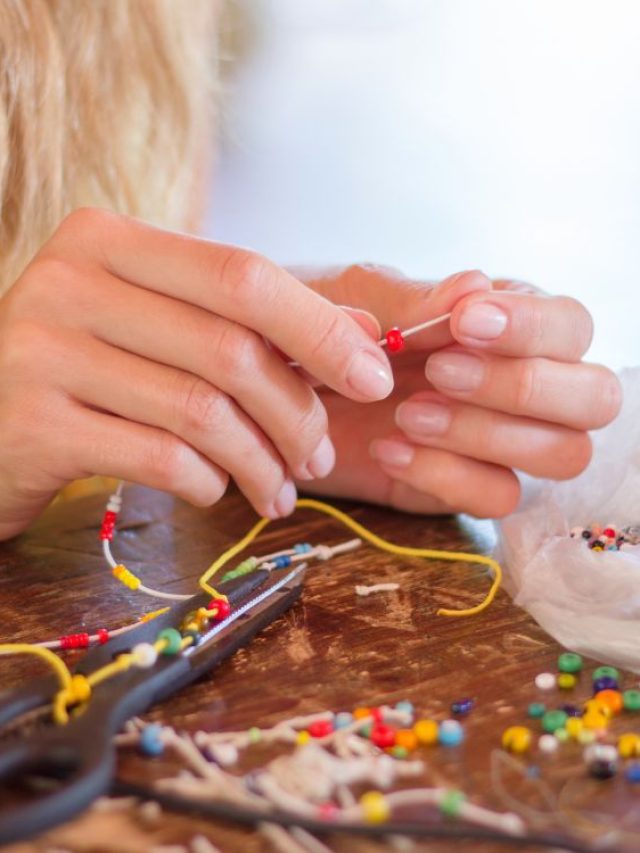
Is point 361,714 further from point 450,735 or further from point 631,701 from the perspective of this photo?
point 631,701

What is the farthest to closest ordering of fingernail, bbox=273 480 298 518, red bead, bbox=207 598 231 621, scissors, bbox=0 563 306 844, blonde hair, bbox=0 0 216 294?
blonde hair, bbox=0 0 216 294 → fingernail, bbox=273 480 298 518 → red bead, bbox=207 598 231 621 → scissors, bbox=0 563 306 844

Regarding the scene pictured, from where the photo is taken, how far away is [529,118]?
2984 mm

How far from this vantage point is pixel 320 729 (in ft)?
1.87

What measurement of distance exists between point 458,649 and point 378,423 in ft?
1.36

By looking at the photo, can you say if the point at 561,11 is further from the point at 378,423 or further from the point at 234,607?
the point at 234,607

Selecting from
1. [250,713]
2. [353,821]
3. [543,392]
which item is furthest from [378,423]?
[353,821]

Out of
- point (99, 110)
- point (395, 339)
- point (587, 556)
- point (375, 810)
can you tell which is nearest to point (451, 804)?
point (375, 810)

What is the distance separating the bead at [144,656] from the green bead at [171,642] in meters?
0.02

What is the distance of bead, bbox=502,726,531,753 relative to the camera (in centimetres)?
56

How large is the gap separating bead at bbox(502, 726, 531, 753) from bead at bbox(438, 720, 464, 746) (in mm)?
25

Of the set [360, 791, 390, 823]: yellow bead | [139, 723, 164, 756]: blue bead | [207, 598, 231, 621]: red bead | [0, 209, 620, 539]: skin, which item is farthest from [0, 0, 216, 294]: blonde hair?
[360, 791, 390, 823]: yellow bead

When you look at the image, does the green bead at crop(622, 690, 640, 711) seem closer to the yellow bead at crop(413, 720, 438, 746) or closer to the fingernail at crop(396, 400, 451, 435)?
the yellow bead at crop(413, 720, 438, 746)

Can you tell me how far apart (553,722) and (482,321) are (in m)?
0.38

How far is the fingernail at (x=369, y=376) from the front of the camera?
0.78 metres
